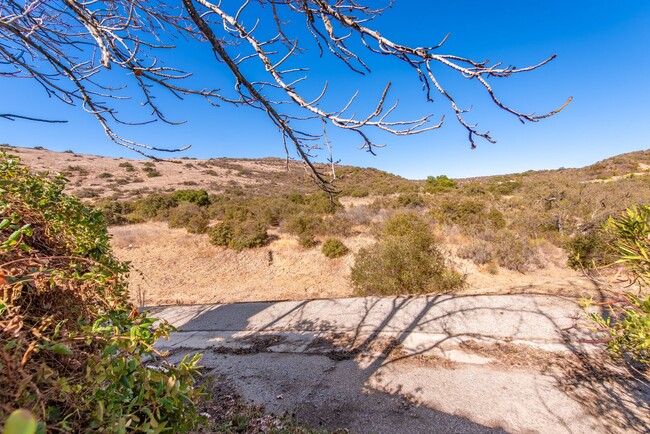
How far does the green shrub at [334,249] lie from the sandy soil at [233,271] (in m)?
0.22

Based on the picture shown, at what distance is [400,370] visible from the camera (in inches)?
147

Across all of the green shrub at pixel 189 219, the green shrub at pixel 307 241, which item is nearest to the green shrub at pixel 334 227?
the green shrub at pixel 307 241

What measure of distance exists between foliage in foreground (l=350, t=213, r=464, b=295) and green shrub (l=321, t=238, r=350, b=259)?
121 inches

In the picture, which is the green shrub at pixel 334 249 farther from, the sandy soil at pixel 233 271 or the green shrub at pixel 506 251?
the green shrub at pixel 506 251

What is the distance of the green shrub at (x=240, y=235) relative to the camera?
1280cm

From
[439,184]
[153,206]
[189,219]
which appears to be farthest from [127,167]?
[439,184]

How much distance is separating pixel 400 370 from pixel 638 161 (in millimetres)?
36608

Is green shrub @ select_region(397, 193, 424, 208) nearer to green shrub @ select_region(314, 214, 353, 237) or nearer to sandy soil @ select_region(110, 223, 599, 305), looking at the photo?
green shrub @ select_region(314, 214, 353, 237)

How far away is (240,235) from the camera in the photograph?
13102mm

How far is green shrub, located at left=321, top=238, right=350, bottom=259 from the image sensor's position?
11.6 meters

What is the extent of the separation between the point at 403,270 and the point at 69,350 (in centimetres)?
724

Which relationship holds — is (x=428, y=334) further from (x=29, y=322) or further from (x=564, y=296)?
(x=29, y=322)

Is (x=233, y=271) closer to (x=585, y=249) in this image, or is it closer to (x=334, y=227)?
(x=334, y=227)

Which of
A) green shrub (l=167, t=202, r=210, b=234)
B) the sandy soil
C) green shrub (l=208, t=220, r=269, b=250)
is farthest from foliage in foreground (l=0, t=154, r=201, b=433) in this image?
green shrub (l=167, t=202, r=210, b=234)
